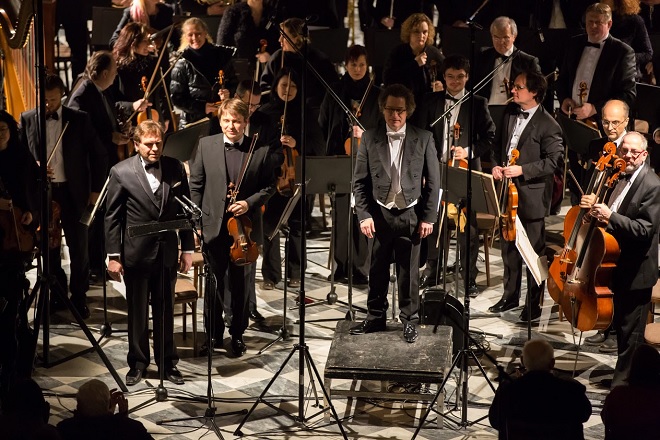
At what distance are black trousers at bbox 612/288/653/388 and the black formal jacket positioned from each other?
187cm

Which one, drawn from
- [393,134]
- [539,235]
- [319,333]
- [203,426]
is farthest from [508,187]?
[203,426]

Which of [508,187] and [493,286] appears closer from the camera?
[508,187]

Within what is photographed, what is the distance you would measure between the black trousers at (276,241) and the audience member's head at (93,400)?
3984 mm

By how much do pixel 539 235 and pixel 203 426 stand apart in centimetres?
294

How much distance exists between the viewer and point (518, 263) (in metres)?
8.55

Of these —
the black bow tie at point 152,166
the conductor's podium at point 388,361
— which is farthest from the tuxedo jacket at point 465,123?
the black bow tie at point 152,166

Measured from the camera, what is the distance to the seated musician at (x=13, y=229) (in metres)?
6.63

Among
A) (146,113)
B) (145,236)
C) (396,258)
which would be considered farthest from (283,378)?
(146,113)

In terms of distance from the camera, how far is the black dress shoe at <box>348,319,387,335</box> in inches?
291

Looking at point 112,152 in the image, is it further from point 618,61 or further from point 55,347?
point 618,61

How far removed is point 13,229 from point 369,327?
7.60 feet

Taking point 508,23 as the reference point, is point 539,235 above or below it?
below

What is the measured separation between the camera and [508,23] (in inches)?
373

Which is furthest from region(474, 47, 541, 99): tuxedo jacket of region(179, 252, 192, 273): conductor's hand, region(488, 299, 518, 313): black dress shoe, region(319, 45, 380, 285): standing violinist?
region(179, 252, 192, 273): conductor's hand
